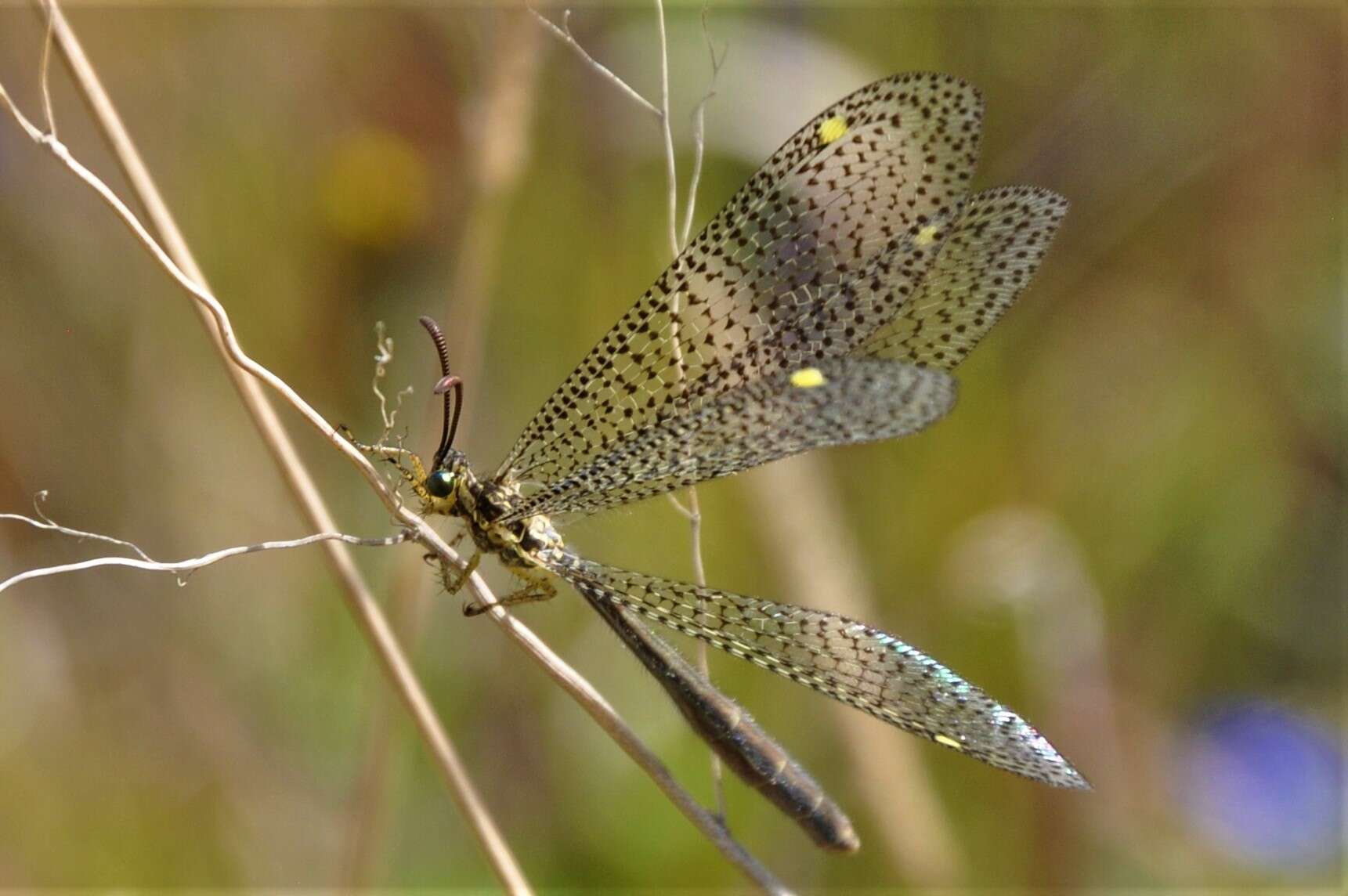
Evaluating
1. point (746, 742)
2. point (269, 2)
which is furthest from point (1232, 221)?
point (269, 2)

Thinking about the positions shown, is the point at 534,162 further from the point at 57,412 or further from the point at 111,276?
the point at 57,412

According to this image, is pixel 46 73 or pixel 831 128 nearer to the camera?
pixel 46 73

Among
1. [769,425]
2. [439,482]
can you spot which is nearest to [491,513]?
[439,482]

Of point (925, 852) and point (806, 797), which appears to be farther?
point (925, 852)

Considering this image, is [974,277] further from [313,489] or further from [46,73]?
[46,73]

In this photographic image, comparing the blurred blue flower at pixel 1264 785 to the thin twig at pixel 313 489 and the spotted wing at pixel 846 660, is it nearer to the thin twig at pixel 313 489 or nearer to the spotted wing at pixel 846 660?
the spotted wing at pixel 846 660

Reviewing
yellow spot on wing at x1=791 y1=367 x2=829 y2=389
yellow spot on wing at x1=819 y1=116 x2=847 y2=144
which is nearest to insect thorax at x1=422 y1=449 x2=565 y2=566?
yellow spot on wing at x1=791 y1=367 x2=829 y2=389
